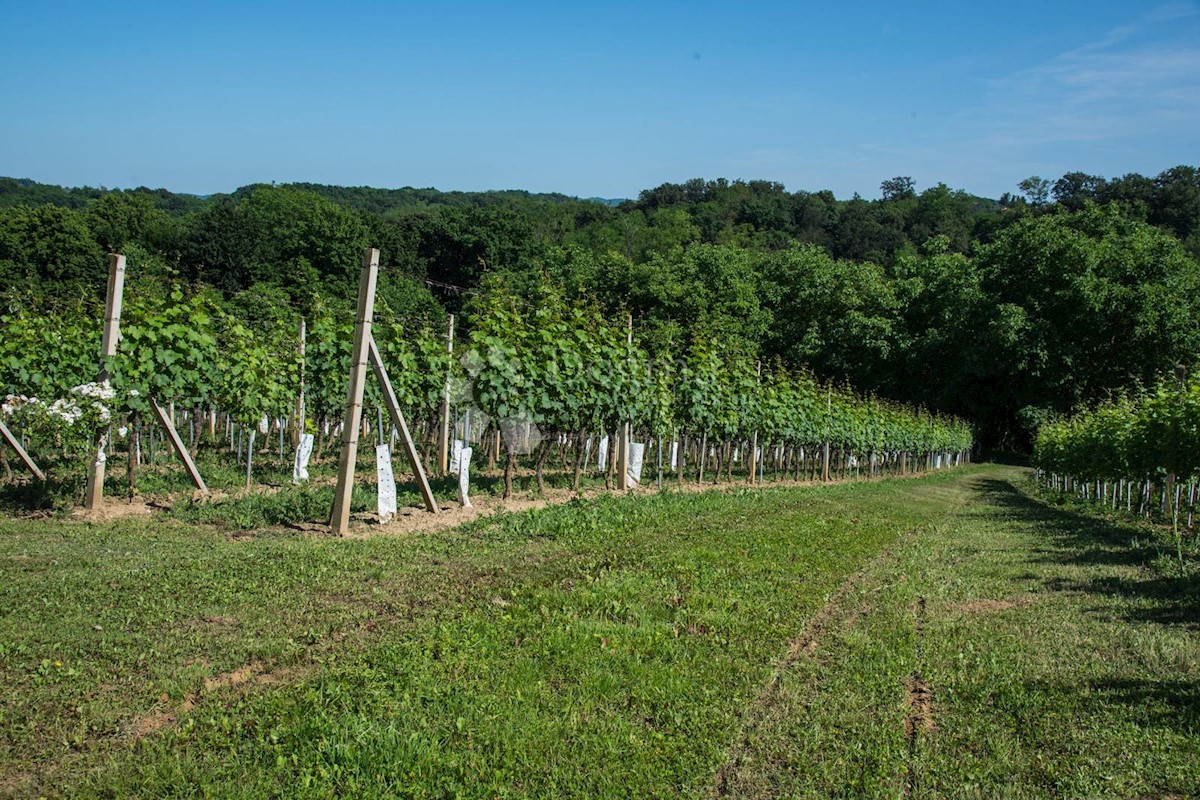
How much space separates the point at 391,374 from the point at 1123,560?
12178 mm

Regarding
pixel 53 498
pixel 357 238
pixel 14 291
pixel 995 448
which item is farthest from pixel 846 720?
pixel 995 448

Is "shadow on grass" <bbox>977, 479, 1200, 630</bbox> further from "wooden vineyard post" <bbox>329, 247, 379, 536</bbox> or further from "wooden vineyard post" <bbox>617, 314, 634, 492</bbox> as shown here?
"wooden vineyard post" <bbox>329, 247, 379, 536</bbox>

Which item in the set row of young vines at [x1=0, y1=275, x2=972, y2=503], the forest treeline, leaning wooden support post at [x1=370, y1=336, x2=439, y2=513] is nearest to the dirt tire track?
leaning wooden support post at [x1=370, y1=336, x2=439, y2=513]

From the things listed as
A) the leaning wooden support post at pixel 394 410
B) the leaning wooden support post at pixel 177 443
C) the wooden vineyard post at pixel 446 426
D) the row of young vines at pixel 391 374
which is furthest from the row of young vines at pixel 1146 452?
the leaning wooden support post at pixel 177 443

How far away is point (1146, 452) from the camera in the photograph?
15.9m

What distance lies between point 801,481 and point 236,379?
17332 millimetres

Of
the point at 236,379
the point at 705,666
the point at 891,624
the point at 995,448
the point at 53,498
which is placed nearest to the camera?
the point at 705,666

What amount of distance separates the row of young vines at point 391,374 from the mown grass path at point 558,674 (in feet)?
8.18

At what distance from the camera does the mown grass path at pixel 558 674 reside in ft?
13.3

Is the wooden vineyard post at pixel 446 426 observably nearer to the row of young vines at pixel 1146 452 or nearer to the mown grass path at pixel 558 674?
the mown grass path at pixel 558 674

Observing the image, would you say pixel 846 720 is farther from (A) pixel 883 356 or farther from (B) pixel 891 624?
(A) pixel 883 356

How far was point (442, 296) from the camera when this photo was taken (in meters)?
54.8

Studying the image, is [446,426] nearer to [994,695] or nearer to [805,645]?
[805,645]

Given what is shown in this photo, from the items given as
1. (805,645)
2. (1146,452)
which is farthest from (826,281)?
(805,645)
